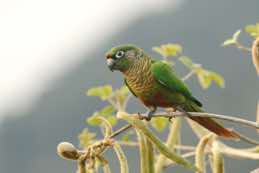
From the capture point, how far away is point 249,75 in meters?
27.5

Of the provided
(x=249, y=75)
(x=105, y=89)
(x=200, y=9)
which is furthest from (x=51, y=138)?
(x=105, y=89)

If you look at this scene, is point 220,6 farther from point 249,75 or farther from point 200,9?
point 249,75

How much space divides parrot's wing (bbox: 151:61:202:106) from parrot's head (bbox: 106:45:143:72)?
7 cm

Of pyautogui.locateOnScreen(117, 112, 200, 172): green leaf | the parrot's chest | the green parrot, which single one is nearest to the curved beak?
the green parrot

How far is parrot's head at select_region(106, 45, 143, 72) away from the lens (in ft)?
8.21

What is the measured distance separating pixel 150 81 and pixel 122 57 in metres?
0.14

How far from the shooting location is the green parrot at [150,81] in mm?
2551

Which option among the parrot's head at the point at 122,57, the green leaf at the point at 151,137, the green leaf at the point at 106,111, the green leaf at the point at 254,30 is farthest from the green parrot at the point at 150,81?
the green leaf at the point at 151,137

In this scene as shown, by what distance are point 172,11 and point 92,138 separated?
1329 inches

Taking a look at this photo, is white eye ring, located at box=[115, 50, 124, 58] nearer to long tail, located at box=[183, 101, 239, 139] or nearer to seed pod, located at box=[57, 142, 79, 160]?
long tail, located at box=[183, 101, 239, 139]

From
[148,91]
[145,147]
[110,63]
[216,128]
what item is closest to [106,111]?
[148,91]

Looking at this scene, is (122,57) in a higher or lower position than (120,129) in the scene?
higher

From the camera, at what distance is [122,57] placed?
259 centimetres

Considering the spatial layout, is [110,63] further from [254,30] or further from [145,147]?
[145,147]
